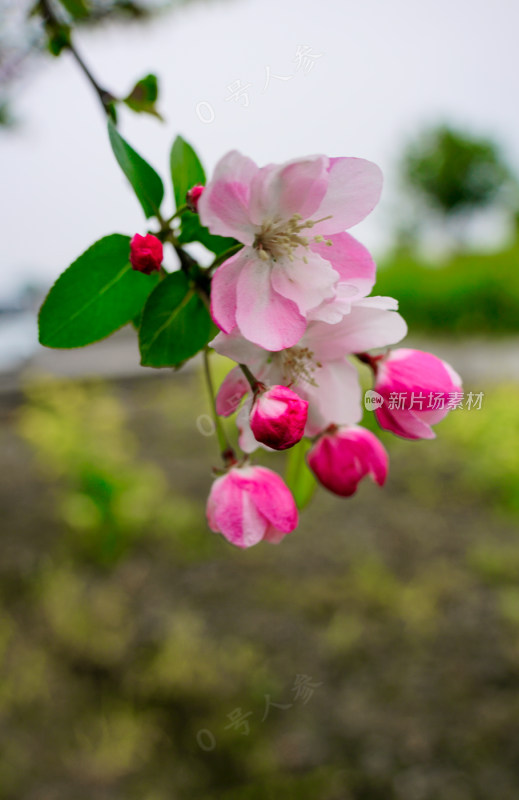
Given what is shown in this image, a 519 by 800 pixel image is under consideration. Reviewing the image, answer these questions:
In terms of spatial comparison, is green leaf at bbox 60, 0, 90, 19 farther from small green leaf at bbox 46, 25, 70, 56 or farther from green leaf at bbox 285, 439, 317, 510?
green leaf at bbox 285, 439, 317, 510

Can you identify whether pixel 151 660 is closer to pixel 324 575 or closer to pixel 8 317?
pixel 324 575

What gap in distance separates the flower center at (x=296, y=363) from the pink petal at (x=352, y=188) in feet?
0.28

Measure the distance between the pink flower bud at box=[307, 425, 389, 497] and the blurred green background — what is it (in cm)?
9

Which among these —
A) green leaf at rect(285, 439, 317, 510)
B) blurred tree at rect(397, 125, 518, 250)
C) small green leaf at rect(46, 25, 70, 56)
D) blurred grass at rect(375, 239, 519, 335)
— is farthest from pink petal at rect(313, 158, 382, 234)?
blurred tree at rect(397, 125, 518, 250)

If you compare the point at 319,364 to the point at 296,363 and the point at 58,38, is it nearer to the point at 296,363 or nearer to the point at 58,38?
the point at 296,363

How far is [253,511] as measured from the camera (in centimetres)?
40

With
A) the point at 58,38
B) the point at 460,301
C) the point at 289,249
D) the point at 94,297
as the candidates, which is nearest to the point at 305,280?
the point at 289,249

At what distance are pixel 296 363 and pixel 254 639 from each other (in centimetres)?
162

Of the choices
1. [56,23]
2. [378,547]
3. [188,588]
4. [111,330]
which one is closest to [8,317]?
[188,588]

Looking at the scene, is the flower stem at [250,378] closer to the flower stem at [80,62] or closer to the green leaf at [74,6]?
the flower stem at [80,62]

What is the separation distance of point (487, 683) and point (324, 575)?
0.59m

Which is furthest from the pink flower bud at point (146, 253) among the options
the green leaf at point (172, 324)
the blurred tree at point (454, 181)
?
the blurred tree at point (454, 181)

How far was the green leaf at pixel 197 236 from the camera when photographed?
403 mm

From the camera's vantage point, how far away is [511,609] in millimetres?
1982
